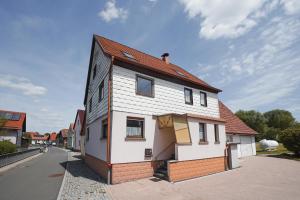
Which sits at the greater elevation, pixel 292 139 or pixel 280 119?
pixel 280 119

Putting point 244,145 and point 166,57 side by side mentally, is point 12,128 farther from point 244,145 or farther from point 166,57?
point 244,145

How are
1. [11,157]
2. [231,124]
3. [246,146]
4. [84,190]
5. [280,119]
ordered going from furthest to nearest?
[280,119] → [246,146] → [231,124] → [11,157] → [84,190]

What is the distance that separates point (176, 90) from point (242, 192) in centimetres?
784

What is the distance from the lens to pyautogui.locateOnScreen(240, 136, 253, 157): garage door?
23891 millimetres

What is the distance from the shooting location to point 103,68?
13.4 m

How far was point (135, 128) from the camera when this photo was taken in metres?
11.4

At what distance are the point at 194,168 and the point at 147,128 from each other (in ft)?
13.3

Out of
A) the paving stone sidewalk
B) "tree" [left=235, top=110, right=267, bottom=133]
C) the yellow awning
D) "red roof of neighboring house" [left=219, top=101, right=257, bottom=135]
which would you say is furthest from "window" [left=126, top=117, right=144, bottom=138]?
"tree" [left=235, top=110, right=267, bottom=133]

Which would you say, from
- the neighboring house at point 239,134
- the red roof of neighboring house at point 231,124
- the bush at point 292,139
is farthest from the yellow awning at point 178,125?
the bush at point 292,139

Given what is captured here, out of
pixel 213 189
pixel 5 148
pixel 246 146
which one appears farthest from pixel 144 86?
pixel 246 146

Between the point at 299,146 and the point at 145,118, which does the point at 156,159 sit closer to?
the point at 145,118

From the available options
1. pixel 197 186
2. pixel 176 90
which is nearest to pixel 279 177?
pixel 197 186

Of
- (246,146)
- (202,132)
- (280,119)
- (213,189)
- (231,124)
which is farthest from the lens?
(280,119)

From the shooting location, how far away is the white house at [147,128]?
10500 mm
